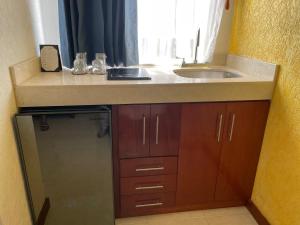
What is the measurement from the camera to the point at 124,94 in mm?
1256

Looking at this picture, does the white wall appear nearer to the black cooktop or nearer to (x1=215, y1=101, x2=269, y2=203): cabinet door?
(x1=215, y1=101, x2=269, y2=203): cabinet door

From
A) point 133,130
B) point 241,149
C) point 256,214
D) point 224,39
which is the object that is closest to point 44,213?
point 133,130

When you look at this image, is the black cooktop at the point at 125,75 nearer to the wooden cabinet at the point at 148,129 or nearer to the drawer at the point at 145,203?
the wooden cabinet at the point at 148,129

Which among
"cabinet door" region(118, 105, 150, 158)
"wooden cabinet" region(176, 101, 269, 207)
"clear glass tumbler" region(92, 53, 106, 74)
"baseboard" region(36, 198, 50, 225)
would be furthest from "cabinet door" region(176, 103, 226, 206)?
"baseboard" region(36, 198, 50, 225)

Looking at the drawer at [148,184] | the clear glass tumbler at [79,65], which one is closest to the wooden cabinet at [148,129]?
the drawer at [148,184]

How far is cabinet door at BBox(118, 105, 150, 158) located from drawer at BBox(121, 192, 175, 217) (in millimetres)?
341

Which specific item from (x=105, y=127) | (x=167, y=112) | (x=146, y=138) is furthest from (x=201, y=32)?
(x=105, y=127)

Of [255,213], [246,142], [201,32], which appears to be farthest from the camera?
[201,32]

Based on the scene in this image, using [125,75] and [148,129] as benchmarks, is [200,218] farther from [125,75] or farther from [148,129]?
[125,75]

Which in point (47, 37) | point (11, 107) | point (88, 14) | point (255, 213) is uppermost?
point (88, 14)

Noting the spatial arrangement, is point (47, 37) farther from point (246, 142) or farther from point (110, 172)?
point (246, 142)

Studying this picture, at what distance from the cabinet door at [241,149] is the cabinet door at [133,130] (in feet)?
1.72

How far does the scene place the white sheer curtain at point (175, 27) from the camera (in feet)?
5.63

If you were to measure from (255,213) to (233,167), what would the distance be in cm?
40
